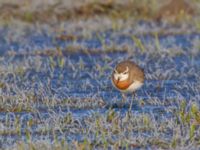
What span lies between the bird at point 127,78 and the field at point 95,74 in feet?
0.48

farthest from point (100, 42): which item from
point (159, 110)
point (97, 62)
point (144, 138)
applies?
point (144, 138)

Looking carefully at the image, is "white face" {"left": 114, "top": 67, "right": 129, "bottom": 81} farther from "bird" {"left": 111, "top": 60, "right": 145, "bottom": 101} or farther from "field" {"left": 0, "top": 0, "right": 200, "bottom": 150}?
"field" {"left": 0, "top": 0, "right": 200, "bottom": 150}

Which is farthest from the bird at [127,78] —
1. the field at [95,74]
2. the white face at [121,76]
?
the field at [95,74]

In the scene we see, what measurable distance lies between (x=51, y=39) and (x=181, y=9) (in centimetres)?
364

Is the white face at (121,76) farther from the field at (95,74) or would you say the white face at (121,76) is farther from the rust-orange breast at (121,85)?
the field at (95,74)

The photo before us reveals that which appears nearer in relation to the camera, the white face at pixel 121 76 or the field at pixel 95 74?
the field at pixel 95 74

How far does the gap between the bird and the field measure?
147mm

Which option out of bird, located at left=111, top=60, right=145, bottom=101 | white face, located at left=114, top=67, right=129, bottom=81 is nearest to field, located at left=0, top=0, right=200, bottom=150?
bird, located at left=111, top=60, right=145, bottom=101

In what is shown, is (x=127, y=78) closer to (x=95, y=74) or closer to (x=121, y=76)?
(x=121, y=76)

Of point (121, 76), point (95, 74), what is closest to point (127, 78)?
point (121, 76)

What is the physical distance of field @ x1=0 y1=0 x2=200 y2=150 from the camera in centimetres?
765

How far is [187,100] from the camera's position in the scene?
948cm

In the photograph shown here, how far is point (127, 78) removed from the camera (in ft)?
31.4

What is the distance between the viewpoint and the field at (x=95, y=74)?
765 cm
